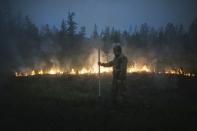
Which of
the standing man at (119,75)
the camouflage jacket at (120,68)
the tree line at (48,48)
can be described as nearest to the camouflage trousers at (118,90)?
the standing man at (119,75)

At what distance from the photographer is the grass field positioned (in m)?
14.1

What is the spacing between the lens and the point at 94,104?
64.7 ft

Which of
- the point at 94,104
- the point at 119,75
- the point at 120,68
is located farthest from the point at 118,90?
the point at 94,104

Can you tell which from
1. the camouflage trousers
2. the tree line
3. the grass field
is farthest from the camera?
the tree line

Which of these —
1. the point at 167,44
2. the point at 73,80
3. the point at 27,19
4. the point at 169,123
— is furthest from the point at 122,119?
the point at 167,44

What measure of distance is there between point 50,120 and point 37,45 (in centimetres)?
5637

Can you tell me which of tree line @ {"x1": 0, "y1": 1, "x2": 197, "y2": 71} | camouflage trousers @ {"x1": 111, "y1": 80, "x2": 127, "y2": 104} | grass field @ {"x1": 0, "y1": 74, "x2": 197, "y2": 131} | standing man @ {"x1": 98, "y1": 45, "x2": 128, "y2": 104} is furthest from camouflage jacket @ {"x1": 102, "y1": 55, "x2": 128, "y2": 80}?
tree line @ {"x1": 0, "y1": 1, "x2": 197, "y2": 71}

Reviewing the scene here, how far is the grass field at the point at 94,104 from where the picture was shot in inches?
555

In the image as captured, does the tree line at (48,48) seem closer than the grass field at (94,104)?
No

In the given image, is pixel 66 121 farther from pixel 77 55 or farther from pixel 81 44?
pixel 81 44

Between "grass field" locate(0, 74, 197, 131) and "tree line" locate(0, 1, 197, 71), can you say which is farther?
"tree line" locate(0, 1, 197, 71)

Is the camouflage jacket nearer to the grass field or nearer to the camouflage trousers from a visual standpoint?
the camouflage trousers

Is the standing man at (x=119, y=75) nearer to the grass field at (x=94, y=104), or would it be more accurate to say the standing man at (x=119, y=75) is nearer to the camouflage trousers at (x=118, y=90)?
the camouflage trousers at (x=118, y=90)

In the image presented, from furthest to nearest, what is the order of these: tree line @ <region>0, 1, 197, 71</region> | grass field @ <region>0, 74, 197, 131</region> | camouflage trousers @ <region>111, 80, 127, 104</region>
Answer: tree line @ <region>0, 1, 197, 71</region>
camouflage trousers @ <region>111, 80, 127, 104</region>
grass field @ <region>0, 74, 197, 131</region>
